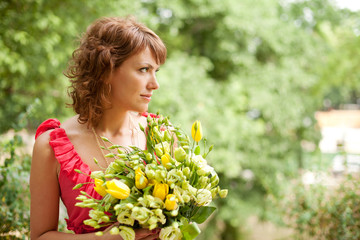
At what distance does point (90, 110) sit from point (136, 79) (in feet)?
0.91

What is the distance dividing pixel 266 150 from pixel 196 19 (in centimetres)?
328

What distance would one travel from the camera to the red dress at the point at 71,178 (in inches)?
58.4

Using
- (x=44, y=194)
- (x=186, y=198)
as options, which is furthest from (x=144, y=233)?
(x=44, y=194)

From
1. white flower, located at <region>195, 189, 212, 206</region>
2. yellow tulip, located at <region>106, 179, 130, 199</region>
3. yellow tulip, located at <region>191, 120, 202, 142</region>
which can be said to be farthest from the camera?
yellow tulip, located at <region>191, 120, 202, 142</region>

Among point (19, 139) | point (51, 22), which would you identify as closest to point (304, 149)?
point (51, 22)

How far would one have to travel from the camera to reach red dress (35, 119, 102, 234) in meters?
1.48

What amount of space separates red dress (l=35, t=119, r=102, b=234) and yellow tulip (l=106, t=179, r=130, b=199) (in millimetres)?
374

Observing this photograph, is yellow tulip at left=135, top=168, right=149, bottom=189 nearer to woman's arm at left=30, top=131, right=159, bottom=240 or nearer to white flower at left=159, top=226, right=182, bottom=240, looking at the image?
white flower at left=159, top=226, right=182, bottom=240

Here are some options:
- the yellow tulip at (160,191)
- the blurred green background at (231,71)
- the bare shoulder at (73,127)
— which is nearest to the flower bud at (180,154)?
the yellow tulip at (160,191)

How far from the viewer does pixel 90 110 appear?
1.64 m

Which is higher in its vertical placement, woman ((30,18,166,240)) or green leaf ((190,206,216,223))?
woman ((30,18,166,240))

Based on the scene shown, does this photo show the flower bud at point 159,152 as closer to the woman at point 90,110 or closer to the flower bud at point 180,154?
the flower bud at point 180,154

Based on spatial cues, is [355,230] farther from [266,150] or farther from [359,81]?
[359,81]

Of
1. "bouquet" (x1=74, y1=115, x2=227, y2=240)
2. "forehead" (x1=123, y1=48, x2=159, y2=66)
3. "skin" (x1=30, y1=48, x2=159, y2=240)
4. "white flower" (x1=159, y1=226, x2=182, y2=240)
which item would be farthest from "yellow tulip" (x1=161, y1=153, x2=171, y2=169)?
"forehead" (x1=123, y1=48, x2=159, y2=66)
